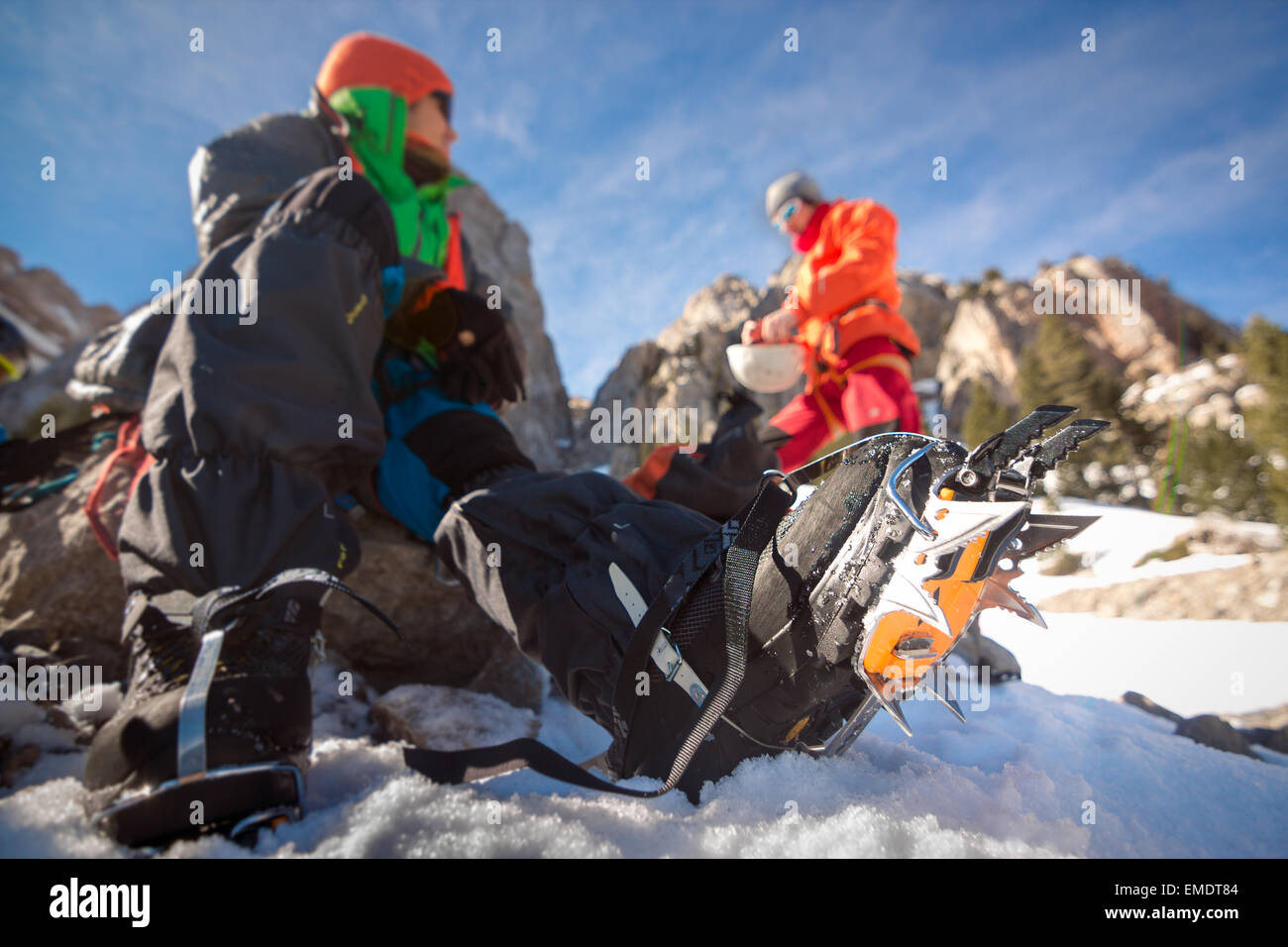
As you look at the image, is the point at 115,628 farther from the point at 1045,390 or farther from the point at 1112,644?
the point at 1045,390

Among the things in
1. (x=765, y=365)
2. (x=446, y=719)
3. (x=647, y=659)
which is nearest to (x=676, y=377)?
(x=765, y=365)

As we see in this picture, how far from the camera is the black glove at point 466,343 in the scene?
1.56 m

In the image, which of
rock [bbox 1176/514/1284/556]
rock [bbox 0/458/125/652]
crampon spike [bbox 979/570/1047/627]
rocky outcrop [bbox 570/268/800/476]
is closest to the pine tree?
rocky outcrop [bbox 570/268/800/476]

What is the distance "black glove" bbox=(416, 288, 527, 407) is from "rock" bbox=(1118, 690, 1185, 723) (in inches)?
73.6

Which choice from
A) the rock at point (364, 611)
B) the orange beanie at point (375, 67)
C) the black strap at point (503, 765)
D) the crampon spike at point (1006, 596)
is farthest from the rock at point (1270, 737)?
the orange beanie at point (375, 67)

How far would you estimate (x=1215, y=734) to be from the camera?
1140 millimetres

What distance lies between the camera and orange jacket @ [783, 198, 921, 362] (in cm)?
304

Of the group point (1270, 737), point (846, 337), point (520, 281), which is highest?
point (520, 281)

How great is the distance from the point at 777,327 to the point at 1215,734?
7.67ft

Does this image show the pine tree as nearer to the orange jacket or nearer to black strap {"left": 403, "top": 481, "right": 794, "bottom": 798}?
the orange jacket

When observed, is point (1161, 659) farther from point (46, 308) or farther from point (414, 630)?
point (46, 308)

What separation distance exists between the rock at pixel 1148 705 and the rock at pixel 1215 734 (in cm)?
6
